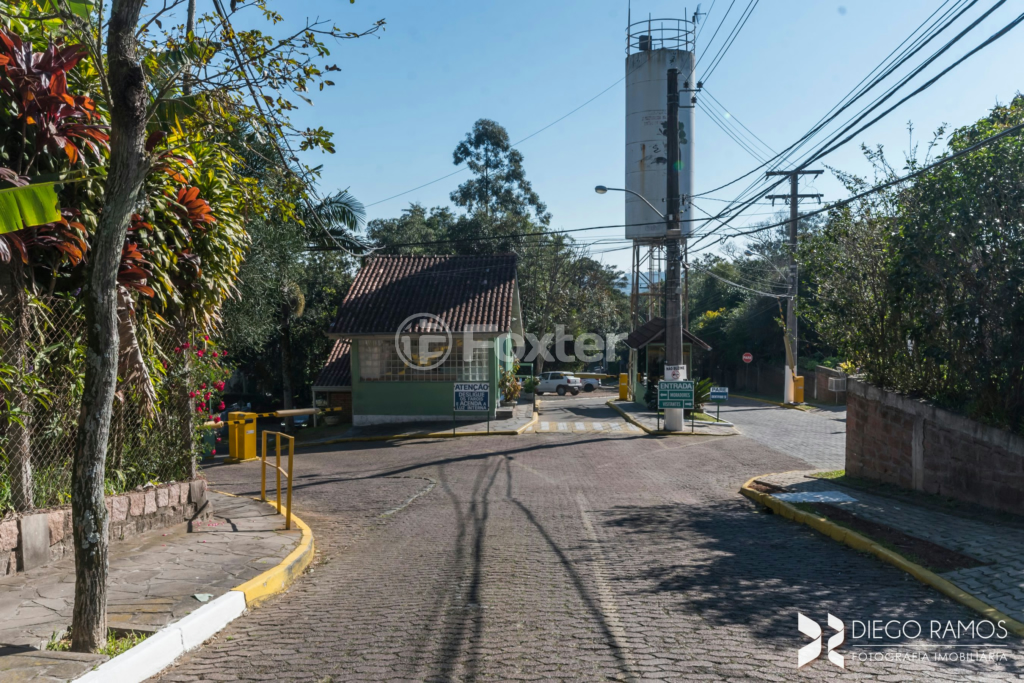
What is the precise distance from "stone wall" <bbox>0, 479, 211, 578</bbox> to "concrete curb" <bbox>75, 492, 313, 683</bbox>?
1.92 metres

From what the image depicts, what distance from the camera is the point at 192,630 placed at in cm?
541

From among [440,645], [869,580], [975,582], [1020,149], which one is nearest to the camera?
[440,645]

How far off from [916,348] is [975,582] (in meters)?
5.28

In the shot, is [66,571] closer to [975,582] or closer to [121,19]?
[121,19]

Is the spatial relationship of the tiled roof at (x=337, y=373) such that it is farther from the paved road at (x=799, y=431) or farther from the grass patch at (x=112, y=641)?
the grass patch at (x=112, y=641)

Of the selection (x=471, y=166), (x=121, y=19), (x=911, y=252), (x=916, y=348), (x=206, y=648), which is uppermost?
(x=471, y=166)

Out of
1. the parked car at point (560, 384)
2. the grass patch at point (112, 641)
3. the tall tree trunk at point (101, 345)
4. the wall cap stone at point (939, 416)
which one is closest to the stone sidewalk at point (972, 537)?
the wall cap stone at point (939, 416)

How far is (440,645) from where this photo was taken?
5105 millimetres

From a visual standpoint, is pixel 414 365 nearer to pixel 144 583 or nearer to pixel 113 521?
pixel 113 521

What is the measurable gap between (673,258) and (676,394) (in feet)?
12.5

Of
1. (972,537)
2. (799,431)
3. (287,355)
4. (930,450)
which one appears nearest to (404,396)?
(287,355)

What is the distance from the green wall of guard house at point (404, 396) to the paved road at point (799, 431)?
8.48m

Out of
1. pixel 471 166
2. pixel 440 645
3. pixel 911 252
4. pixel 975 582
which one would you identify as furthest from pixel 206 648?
pixel 471 166

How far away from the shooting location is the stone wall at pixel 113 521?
6.49m
